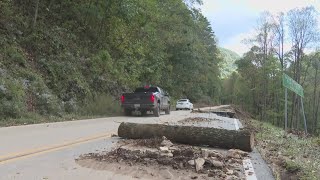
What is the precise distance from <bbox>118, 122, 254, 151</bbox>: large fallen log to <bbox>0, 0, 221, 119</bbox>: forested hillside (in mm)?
7752

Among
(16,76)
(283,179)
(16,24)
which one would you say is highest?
(16,24)

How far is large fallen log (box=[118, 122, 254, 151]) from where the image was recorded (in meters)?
10.7

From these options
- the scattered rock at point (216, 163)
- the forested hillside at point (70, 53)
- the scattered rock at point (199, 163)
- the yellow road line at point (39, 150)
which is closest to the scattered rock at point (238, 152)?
the scattered rock at point (216, 163)

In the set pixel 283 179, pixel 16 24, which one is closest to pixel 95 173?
pixel 283 179

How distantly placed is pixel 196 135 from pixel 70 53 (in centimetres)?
1747

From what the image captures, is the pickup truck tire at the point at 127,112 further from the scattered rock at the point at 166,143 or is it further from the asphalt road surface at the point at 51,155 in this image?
the scattered rock at the point at 166,143

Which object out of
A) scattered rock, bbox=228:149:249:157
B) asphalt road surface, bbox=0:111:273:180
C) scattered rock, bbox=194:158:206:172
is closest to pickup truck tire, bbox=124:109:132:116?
asphalt road surface, bbox=0:111:273:180

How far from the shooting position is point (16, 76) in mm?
20281

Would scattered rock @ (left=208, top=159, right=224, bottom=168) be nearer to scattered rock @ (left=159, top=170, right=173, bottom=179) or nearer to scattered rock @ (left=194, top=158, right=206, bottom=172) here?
scattered rock @ (left=194, top=158, right=206, bottom=172)

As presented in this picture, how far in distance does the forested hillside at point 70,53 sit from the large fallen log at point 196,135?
7752mm

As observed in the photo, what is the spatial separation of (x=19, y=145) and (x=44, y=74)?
1336 centimetres

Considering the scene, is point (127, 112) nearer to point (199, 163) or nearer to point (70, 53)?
point (70, 53)

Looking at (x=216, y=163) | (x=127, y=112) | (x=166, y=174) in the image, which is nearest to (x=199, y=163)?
(x=216, y=163)

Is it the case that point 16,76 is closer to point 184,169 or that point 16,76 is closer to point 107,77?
point 107,77
